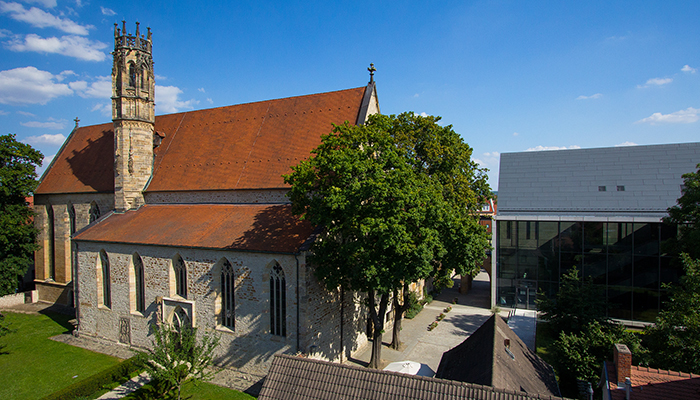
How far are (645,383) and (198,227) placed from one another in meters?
17.6

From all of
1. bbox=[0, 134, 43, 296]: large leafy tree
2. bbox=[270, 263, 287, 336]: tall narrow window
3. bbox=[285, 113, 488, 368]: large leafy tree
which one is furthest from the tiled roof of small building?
bbox=[0, 134, 43, 296]: large leafy tree

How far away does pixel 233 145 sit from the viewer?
21.9 m

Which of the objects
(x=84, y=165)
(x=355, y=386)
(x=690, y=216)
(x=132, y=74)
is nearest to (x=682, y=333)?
(x=690, y=216)

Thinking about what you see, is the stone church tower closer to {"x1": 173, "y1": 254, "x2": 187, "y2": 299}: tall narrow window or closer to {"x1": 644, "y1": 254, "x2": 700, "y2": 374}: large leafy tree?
{"x1": 173, "y1": 254, "x2": 187, "y2": 299}: tall narrow window

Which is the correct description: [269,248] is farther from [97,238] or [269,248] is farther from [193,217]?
[97,238]

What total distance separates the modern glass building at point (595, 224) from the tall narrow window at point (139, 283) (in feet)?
67.6

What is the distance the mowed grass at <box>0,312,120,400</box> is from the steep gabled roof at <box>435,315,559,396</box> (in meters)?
15.2

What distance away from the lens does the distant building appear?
385 inches

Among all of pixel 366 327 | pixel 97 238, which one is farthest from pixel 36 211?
pixel 366 327

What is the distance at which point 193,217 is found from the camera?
1967cm

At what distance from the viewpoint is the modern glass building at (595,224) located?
22000 mm

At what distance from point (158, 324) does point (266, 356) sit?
6.33 m

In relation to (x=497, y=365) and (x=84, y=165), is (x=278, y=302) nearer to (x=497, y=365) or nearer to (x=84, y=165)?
(x=497, y=365)

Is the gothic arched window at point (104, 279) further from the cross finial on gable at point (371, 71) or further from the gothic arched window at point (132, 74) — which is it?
the cross finial on gable at point (371, 71)
